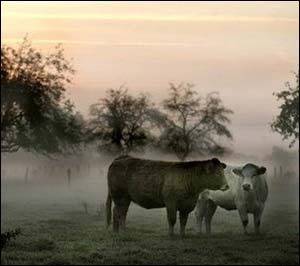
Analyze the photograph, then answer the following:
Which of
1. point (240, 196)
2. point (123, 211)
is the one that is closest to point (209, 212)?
point (240, 196)

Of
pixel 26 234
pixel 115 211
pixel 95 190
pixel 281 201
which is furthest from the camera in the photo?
pixel 281 201

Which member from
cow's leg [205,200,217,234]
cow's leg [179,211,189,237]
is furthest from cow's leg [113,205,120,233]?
cow's leg [205,200,217,234]

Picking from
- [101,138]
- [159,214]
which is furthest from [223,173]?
[101,138]

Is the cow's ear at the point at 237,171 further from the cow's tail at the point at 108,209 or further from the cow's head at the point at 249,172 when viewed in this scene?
the cow's tail at the point at 108,209

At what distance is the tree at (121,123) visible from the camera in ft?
62.4

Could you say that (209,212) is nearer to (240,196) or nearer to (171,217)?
Answer: (240,196)

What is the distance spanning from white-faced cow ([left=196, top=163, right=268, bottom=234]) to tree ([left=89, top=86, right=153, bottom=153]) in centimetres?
246

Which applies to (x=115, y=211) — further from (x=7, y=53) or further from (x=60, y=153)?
(x=7, y=53)

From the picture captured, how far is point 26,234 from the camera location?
685 inches

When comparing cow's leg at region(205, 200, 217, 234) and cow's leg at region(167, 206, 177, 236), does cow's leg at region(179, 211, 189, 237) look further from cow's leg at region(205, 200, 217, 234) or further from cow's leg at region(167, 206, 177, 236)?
cow's leg at region(205, 200, 217, 234)

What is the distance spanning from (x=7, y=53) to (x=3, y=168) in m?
3.21

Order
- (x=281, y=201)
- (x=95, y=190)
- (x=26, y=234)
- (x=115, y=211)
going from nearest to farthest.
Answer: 1. (x=26, y=234)
2. (x=115, y=211)
3. (x=95, y=190)
4. (x=281, y=201)

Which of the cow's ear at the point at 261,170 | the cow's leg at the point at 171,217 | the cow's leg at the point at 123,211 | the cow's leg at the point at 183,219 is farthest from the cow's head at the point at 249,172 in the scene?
the cow's leg at the point at 123,211

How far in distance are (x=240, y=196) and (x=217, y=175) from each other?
1.51m
